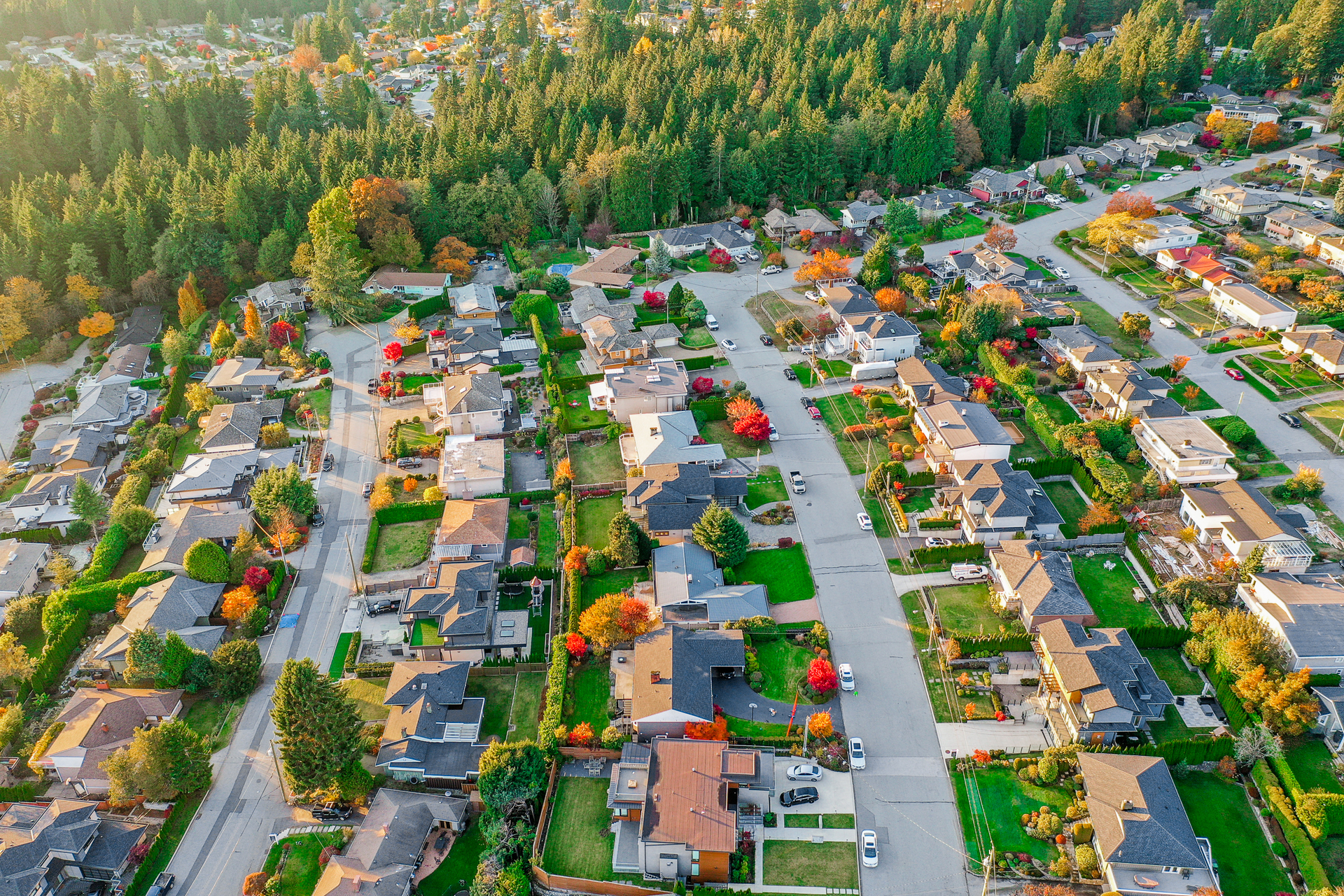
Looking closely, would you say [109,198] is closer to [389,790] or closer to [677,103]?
[677,103]

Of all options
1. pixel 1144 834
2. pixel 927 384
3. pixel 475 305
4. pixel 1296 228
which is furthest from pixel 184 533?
pixel 1296 228

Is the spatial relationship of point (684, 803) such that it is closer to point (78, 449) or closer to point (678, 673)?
point (678, 673)

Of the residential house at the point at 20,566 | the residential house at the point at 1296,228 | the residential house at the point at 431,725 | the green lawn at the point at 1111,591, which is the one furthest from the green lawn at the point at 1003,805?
the residential house at the point at 1296,228

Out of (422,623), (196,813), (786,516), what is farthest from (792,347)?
(196,813)

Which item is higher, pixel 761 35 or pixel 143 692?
pixel 761 35

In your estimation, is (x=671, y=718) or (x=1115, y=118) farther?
(x=1115, y=118)

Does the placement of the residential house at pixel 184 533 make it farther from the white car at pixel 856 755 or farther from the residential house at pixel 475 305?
the white car at pixel 856 755

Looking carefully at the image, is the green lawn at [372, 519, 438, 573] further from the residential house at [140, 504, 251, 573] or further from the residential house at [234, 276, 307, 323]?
the residential house at [234, 276, 307, 323]
